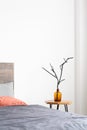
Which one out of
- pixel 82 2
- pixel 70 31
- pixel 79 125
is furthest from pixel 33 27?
pixel 79 125

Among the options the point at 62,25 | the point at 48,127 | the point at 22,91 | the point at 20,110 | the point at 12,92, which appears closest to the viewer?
the point at 48,127

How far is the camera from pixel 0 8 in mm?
3996

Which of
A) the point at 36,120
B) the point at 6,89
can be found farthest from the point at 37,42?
the point at 36,120

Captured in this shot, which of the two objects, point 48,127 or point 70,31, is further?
point 70,31

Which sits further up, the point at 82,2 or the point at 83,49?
the point at 82,2

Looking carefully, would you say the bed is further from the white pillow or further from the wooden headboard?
the wooden headboard

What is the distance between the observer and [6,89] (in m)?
3.81

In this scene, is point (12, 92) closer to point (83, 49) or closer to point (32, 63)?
point (32, 63)

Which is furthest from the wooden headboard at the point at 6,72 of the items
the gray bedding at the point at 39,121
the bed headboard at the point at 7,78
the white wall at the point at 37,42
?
the gray bedding at the point at 39,121

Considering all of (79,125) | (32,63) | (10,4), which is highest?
(10,4)

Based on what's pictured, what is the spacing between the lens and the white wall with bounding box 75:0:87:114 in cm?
470

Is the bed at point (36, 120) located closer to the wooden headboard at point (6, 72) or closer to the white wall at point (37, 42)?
the wooden headboard at point (6, 72)

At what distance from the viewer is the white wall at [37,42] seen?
4.09 metres

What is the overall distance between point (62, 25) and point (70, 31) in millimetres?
186
